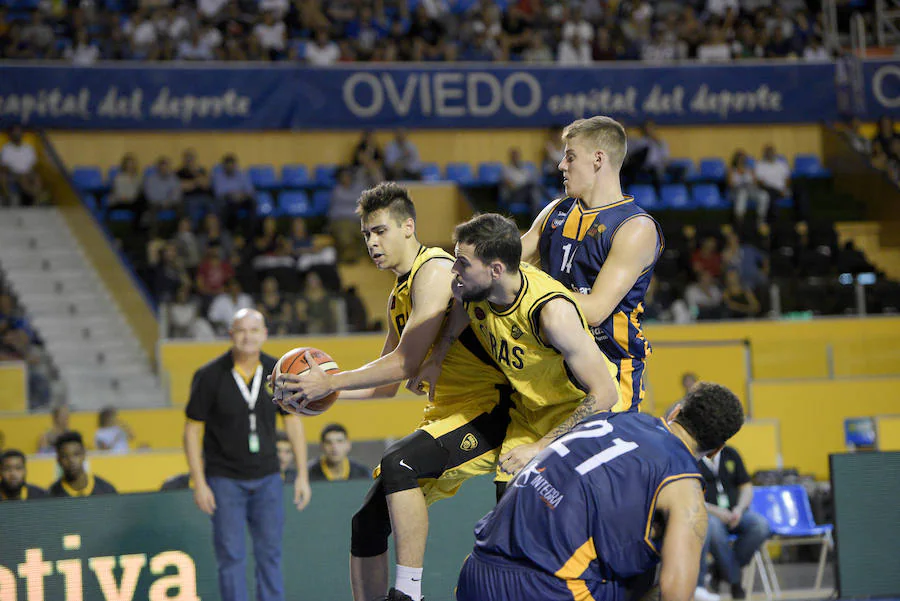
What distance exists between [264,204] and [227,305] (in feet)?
14.3

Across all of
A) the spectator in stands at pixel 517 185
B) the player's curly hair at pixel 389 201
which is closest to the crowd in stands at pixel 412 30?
the spectator in stands at pixel 517 185

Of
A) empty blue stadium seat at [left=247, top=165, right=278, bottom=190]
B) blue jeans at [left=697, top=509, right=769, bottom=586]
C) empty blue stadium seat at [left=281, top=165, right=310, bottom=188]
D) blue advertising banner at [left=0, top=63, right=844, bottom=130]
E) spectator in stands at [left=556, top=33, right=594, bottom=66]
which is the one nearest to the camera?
blue jeans at [left=697, top=509, right=769, bottom=586]

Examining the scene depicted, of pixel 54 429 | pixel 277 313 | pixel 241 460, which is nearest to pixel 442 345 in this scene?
pixel 241 460

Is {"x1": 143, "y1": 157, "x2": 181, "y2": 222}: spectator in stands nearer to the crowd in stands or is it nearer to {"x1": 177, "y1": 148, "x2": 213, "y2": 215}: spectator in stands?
{"x1": 177, "y1": 148, "x2": 213, "y2": 215}: spectator in stands

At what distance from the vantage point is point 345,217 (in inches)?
638

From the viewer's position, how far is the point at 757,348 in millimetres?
13312

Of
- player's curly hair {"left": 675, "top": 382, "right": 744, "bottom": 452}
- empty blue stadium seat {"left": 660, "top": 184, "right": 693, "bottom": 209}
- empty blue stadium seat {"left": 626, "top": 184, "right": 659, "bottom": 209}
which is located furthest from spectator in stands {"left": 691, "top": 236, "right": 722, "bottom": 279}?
player's curly hair {"left": 675, "top": 382, "right": 744, "bottom": 452}

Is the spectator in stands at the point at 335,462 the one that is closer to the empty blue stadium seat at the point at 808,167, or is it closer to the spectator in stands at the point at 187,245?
the spectator in stands at the point at 187,245

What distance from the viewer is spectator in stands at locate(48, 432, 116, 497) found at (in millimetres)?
8648

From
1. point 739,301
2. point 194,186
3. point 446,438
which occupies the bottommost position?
point 446,438

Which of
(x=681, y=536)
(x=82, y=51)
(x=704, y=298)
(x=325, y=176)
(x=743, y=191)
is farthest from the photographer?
(x=325, y=176)

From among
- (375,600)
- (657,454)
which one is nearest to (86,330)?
(375,600)

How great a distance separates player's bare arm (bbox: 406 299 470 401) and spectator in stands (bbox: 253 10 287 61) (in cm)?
1370

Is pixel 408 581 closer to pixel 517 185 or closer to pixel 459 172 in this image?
pixel 517 185
